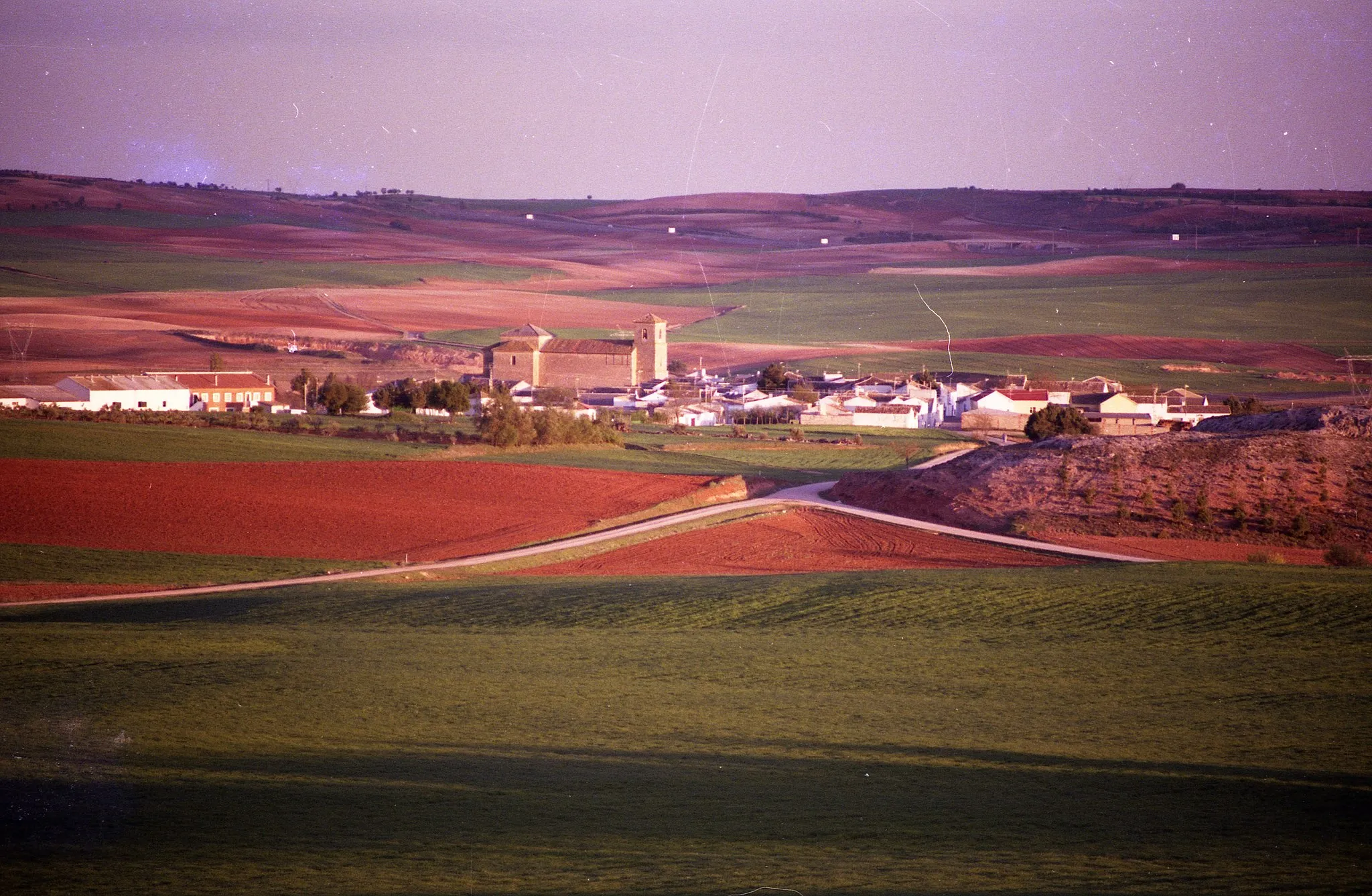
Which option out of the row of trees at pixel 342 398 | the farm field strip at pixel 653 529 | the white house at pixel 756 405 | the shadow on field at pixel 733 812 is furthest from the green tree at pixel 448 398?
the shadow on field at pixel 733 812

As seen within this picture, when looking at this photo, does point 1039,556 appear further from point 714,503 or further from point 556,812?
point 556,812

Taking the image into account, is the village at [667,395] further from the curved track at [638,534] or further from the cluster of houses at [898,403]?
the curved track at [638,534]

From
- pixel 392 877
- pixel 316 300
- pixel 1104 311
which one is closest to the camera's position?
pixel 392 877

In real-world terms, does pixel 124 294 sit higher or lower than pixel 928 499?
higher

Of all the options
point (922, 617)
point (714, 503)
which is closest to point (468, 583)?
point (922, 617)

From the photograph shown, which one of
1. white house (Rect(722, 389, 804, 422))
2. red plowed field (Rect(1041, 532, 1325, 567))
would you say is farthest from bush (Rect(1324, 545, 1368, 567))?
white house (Rect(722, 389, 804, 422))

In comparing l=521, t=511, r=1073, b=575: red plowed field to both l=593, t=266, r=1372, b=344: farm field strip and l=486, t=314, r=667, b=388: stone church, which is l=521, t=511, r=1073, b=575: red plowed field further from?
l=593, t=266, r=1372, b=344: farm field strip

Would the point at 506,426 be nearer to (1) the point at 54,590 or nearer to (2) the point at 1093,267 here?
(1) the point at 54,590
